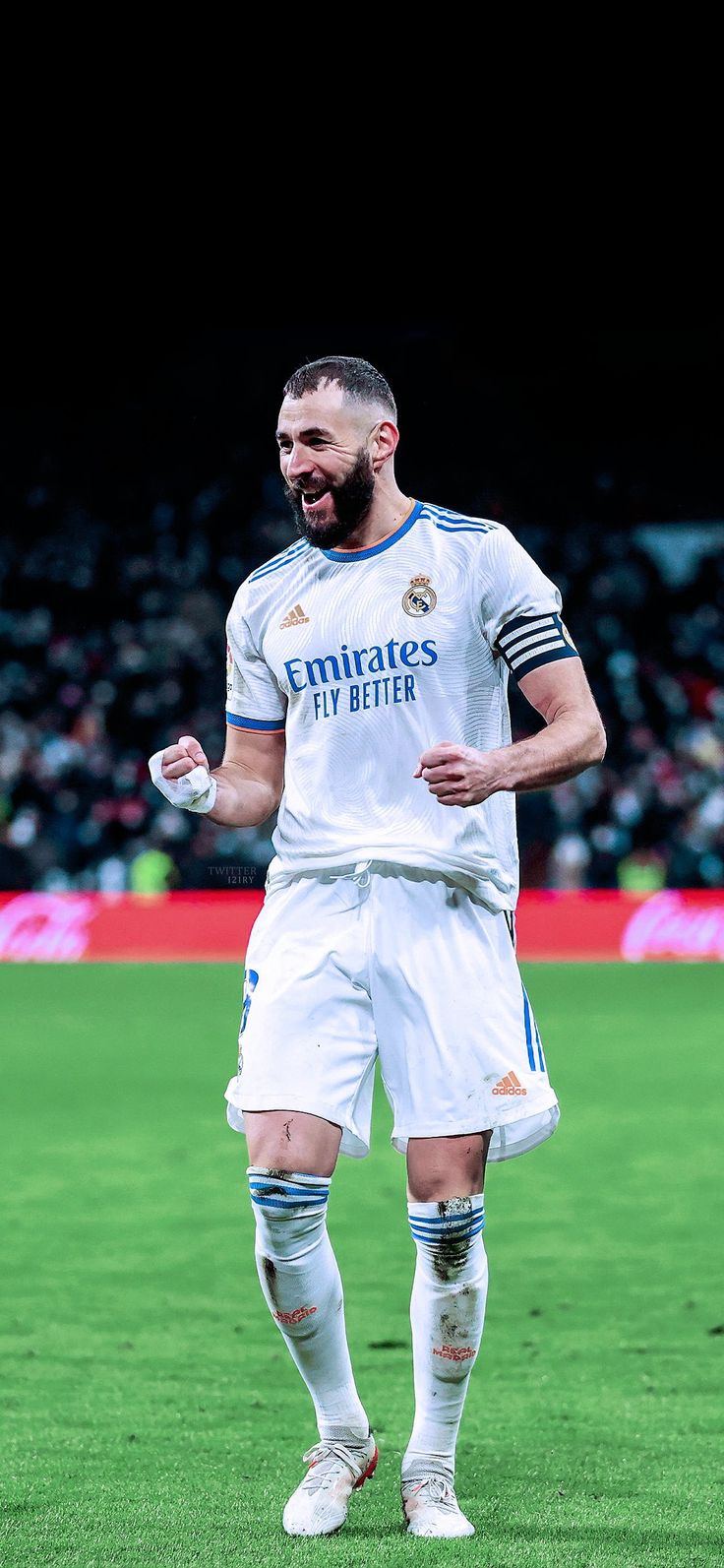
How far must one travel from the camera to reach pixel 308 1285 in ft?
12.2

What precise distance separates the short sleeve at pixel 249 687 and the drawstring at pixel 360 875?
48 cm

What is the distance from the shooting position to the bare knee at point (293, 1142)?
3633 mm

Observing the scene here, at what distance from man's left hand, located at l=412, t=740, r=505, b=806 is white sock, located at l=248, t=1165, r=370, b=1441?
81cm

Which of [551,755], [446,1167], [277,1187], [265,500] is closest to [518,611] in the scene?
[551,755]

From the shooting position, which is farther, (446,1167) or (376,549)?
(376,549)

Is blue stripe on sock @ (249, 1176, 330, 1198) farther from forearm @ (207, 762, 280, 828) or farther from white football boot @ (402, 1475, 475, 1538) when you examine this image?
forearm @ (207, 762, 280, 828)

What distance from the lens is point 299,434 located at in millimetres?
3879

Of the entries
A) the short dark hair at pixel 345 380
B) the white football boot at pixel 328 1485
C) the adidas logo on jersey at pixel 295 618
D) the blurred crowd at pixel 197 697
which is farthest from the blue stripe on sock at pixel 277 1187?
the blurred crowd at pixel 197 697

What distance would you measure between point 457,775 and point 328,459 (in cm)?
82

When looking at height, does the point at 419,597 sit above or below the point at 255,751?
above

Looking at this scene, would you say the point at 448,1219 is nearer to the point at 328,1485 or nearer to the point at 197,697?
the point at 328,1485

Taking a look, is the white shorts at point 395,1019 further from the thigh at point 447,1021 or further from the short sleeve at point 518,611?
the short sleeve at point 518,611

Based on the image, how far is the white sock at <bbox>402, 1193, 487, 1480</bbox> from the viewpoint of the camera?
3.71m

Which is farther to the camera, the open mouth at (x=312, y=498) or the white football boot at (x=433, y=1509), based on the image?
the open mouth at (x=312, y=498)
